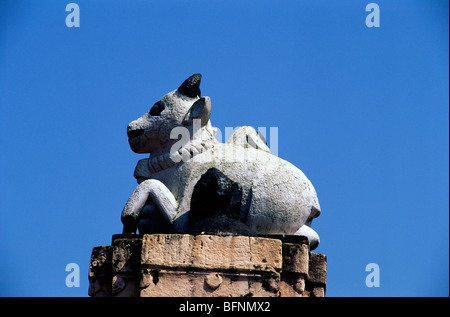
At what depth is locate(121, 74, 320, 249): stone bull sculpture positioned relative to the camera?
1048cm

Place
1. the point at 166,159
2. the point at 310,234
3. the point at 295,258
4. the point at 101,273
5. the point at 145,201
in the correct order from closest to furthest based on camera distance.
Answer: the point at 295,258 → the point at 101,273 → the point at 145,201 → the point at 310,234 → the point at 166,159

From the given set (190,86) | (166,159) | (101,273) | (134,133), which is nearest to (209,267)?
(101,273)

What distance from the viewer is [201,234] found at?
33.3 feet

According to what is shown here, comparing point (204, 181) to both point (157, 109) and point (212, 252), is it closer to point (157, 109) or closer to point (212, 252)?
point (212, 252)

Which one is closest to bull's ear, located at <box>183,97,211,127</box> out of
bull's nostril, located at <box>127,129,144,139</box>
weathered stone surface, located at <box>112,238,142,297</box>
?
bull's nostril, located at <box>127,129,144,139</box>

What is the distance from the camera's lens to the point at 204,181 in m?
10.5

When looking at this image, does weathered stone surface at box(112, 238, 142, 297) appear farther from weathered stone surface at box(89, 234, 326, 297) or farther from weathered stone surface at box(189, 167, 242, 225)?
weathered stone surface at box(189, 167, 242, 225)

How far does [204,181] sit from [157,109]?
1605 mm

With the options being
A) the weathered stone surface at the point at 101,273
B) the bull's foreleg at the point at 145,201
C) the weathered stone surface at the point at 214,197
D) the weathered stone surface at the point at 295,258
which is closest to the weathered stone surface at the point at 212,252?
the weathered stone surface at the point at 295,258

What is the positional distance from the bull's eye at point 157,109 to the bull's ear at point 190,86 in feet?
0.95
